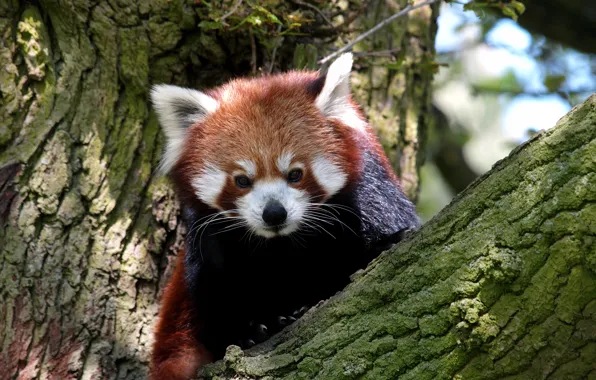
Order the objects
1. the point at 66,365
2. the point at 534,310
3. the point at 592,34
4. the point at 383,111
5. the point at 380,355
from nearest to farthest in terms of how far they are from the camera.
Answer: the point at 534,310, the point at 380,355, the point at 66,365, the point at 383,111, the point at 592,34

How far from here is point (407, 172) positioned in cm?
501

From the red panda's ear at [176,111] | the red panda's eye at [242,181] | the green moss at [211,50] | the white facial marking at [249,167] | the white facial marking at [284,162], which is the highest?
the green moss at [211,50]

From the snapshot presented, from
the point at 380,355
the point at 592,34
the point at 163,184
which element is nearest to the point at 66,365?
the point at 163,184

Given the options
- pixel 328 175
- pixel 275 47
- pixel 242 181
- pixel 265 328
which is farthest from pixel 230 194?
pixel 275 47

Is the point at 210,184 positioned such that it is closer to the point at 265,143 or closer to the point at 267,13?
the point at 265,143

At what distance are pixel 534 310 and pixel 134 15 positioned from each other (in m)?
2.93

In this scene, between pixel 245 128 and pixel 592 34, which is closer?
pixel 245 128

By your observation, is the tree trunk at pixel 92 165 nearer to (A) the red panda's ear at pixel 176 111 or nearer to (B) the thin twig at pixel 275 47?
(B) the thin twig at pixel 275 47

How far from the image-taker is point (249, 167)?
3943mm

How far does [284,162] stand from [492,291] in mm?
1598

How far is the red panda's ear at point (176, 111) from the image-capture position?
4047 millimetres

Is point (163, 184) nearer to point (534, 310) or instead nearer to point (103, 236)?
point (103, 236)

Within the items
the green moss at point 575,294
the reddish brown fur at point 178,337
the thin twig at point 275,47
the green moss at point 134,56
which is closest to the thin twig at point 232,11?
the thin twig at point 275,47

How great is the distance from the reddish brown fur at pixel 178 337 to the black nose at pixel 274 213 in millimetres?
770
